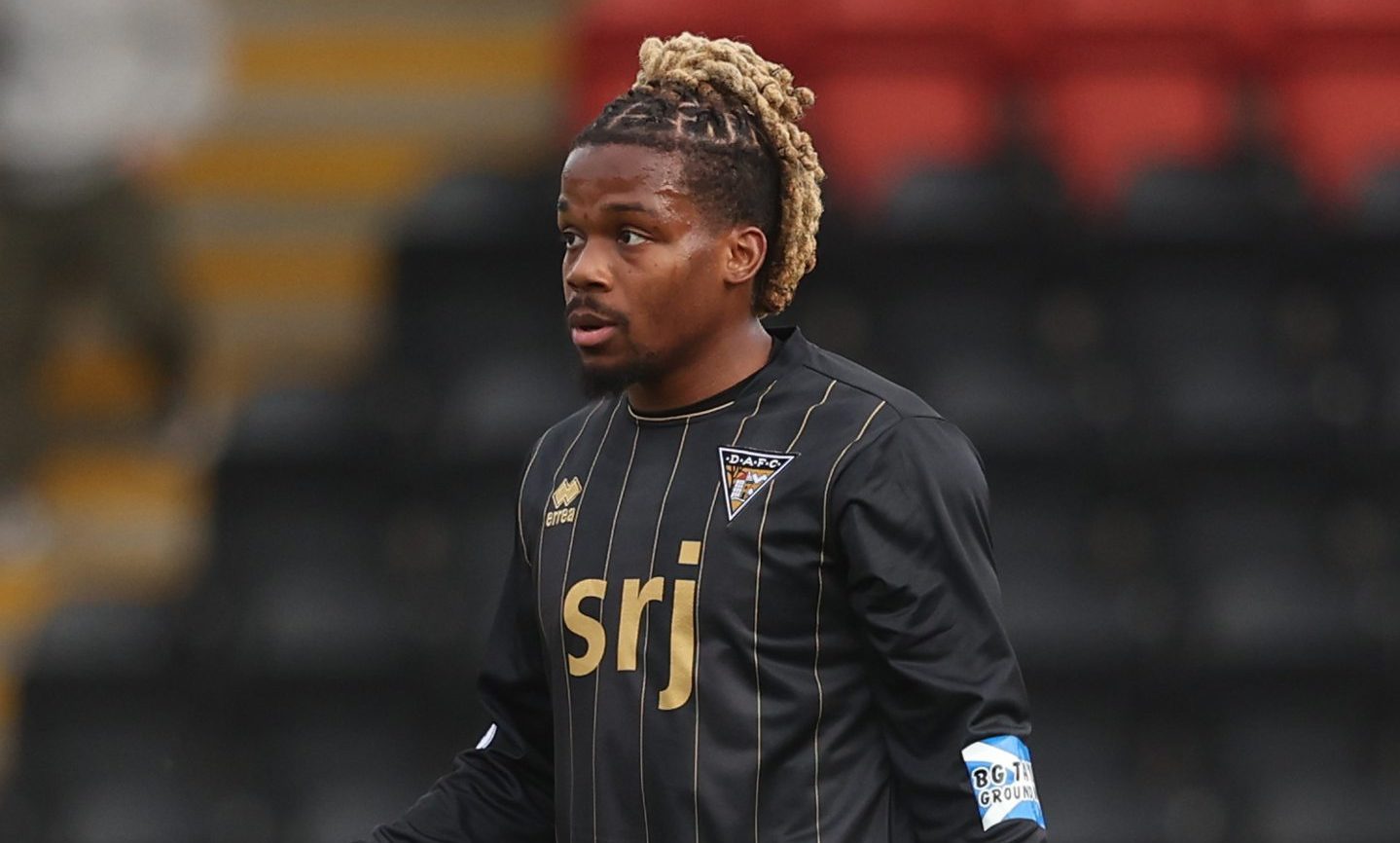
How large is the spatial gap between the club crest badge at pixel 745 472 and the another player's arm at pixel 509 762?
34 centimetres

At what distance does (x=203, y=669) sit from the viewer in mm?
5027

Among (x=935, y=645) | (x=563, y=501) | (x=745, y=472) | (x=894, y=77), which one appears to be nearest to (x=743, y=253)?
(x=745, y=472)

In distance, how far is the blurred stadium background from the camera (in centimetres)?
507

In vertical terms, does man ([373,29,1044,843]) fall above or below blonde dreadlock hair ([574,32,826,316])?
below

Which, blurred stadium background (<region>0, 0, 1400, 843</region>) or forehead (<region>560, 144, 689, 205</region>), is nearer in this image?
forehead (<region>560, 144, 689, 205</region>)

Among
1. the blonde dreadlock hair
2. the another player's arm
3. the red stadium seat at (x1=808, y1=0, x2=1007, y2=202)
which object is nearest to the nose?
the blonde dreadlock hair

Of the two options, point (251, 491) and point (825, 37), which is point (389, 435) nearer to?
point (251, 491)

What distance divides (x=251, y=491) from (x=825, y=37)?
1.87 m

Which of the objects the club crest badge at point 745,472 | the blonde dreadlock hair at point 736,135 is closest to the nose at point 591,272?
the blonde dreadlock hair at point 736,135

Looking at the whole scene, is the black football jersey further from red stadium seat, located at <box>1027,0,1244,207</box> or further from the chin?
red stadium seat, located at <box>1027,0,1244,207</box>

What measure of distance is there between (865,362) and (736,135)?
119 inches

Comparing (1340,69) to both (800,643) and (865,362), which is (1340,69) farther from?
(800,643)

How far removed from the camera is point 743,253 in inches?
93.7

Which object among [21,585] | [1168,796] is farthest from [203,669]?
[1168,796]
